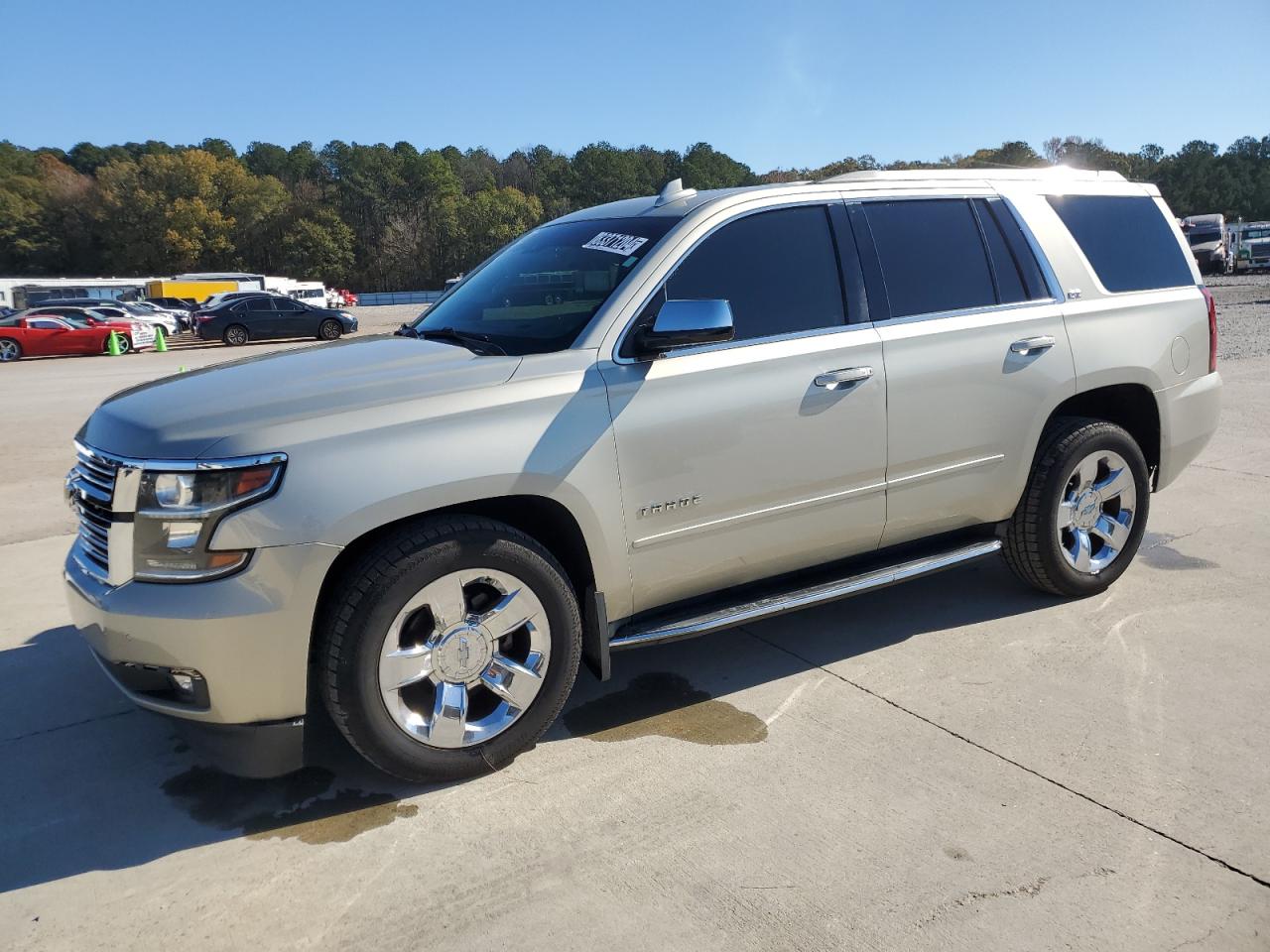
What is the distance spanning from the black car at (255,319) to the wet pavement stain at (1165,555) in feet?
99.6

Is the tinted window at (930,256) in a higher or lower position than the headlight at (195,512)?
higher

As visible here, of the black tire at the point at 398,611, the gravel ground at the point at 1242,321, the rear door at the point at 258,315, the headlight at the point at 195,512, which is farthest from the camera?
the rear door at the point at 258,315

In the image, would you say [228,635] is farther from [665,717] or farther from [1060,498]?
[1060,498]

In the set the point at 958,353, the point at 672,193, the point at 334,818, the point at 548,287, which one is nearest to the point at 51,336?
the point at 548,287

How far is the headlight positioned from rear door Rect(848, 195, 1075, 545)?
2358mm

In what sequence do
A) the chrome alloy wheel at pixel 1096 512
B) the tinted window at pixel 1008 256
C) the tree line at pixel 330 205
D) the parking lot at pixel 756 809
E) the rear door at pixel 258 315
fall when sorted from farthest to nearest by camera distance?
the tree line at pixel 330 205 → the rear door at pixel 258 315 → the chrome alloy wheel at pixel 1096 512 → the tinted window at pixel 1008 256 → the parking lot at pixel 756 809

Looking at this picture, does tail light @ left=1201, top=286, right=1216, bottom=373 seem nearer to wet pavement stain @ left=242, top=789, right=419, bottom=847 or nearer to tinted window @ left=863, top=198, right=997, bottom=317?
tinted window @ left=863, top=198, right=997, bottom=317

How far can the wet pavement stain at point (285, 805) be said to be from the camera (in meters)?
2.90

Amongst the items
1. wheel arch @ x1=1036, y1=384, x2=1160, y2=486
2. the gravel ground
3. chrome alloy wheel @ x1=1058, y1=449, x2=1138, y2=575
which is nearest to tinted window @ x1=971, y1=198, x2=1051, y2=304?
wheel arch @ x1=1036, y1=384, x2=1160, y2=486

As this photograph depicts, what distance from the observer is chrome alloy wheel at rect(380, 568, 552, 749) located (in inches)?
115

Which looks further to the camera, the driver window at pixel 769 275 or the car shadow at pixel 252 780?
the driver window at pixel 769 275

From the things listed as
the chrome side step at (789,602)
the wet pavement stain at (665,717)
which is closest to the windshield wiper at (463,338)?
the chrome side step at (789,602)

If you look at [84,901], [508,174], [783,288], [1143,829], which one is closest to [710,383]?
[783,288]

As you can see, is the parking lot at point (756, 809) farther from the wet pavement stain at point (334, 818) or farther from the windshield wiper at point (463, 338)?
the windshield wiper at point (463, 338)
